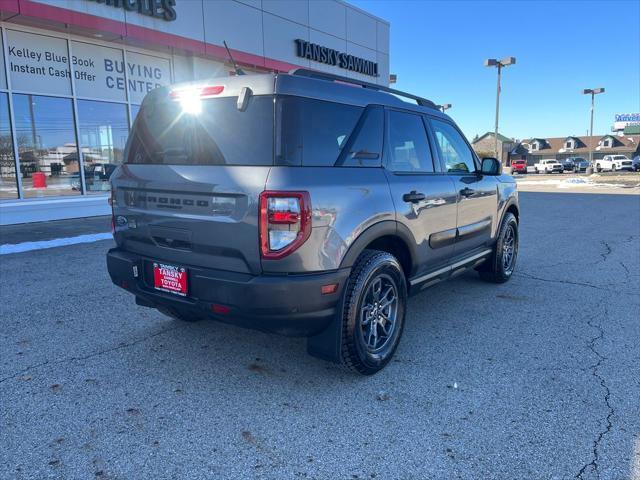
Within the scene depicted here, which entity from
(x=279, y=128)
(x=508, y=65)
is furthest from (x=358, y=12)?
(x=279, y=128)

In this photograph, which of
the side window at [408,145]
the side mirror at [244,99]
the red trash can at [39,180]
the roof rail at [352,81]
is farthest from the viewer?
the red trash can at [39,180]

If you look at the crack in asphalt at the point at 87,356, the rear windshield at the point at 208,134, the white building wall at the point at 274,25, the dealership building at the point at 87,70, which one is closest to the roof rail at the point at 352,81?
the rear windshield at the point at 208,134

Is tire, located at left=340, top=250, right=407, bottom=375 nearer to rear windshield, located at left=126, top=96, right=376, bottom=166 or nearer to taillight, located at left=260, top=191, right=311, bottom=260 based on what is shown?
taillight, located at left=260, top=191, right=311, bottom=260

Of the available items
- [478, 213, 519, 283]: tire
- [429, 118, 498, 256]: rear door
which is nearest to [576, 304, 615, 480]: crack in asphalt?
[478, 213, 519, 283]: tire

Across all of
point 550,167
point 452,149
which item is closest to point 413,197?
point 452,149

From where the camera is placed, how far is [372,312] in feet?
10.8

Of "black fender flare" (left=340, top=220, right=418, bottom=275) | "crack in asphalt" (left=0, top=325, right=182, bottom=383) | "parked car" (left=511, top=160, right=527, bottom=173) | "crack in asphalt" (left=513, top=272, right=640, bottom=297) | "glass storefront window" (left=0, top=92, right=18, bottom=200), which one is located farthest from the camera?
"parked car" (left=511, top=160, right=527, bottom=173)

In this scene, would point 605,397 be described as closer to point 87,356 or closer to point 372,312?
point 372,312

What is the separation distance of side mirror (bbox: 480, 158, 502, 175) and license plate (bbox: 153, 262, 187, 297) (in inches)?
135

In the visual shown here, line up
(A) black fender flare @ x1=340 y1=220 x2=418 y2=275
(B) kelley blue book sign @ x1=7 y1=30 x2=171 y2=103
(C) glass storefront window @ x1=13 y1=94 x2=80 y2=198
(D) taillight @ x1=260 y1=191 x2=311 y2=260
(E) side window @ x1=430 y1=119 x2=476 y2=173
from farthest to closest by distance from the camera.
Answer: (C) glass storefront window @ x1=13 y1=94 x2=80 y2=198 < (B) kelley blue book sign @ x1=7 y1=30 x2=171 y2=103 < (E) side window @ x1=430 y1=119 x2=476 y2=173 < (A) black fender flare @ x1=340 y1=220 x2=418 y2=275 < (D) taillight @ x1=260 y1=191 x2=311 y2=260

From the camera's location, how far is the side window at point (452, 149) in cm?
435

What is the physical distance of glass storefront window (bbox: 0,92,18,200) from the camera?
1044 cm

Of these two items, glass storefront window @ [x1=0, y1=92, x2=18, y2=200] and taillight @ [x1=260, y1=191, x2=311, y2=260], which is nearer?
taillight @ [x1=260, y1=191, x2=311, y2=260]

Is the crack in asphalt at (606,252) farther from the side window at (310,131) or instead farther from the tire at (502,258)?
the side window at (310,131)
